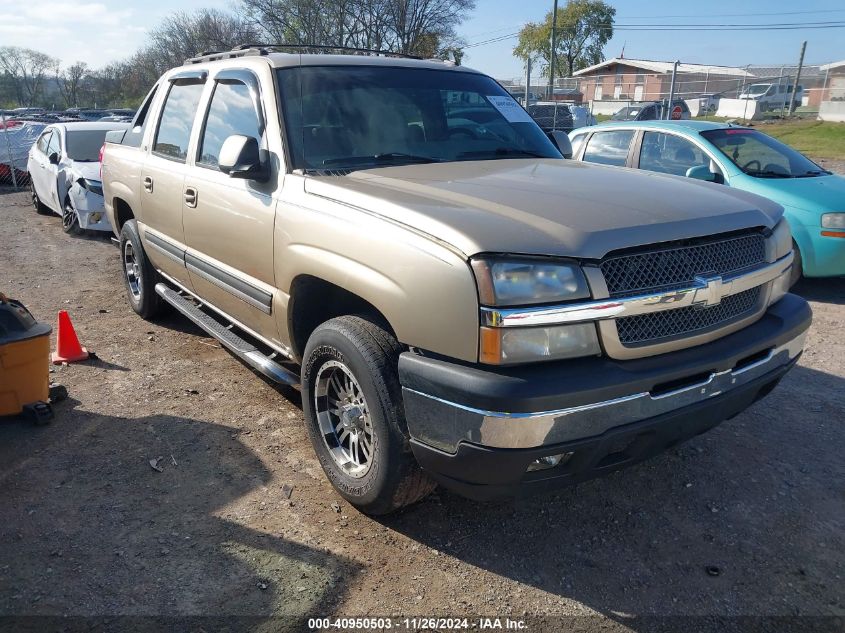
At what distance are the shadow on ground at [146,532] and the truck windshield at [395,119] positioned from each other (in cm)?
166

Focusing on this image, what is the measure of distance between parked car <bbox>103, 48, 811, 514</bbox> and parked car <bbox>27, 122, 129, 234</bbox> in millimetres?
6151

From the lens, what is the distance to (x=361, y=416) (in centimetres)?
303

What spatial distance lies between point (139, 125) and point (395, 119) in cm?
303

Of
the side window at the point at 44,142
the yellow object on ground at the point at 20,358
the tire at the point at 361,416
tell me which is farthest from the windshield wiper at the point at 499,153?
the side window at the point at 44,142

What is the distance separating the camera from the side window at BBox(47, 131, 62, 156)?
10609 mm

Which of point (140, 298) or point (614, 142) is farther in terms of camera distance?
point (614, 142)

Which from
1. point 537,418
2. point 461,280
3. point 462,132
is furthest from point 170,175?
point 537,418

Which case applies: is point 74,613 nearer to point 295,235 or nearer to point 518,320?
point 295,235

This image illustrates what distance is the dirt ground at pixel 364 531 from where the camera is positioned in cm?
264

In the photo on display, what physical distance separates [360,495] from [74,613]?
1.17m

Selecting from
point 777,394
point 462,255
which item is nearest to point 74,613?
point 462,255

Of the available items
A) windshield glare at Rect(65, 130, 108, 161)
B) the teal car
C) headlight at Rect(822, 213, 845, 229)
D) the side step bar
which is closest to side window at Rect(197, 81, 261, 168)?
the side step bar

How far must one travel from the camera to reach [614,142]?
7.91m

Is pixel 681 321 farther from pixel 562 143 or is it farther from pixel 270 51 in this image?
pixel 270 51
